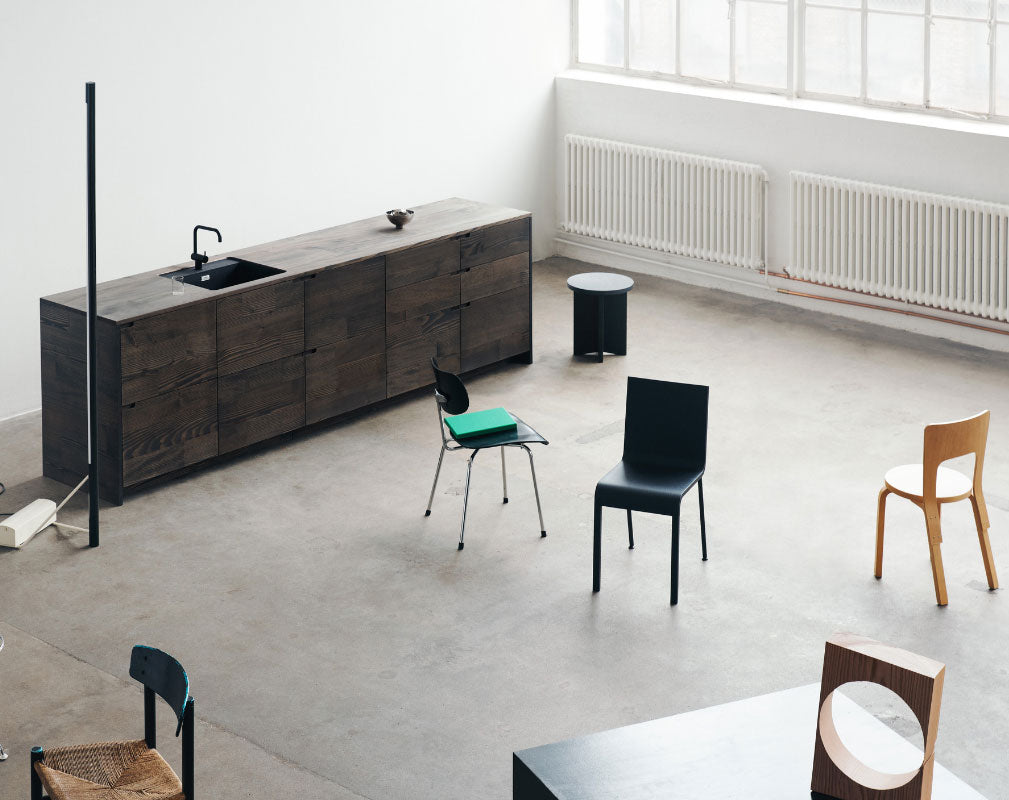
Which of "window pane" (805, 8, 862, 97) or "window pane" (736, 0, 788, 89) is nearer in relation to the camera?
"window pane" (805, 8, 862, 97)

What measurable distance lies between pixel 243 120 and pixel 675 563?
4652 mm

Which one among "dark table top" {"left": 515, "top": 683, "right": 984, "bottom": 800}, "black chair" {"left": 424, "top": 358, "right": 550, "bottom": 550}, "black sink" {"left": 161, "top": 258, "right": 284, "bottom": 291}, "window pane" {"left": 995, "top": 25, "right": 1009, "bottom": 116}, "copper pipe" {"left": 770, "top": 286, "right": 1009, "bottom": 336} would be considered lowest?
"dark table top" {"left": 515, "top": 683, "right": 984, "bottom": 800}

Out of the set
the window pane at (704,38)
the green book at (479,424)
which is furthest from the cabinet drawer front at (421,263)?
the window pane at (704,38)

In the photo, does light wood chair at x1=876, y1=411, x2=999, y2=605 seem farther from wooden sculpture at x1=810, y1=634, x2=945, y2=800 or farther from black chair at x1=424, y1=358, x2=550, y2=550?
wooden sculpture at x1=810, y1=634, x2=945, y2=800

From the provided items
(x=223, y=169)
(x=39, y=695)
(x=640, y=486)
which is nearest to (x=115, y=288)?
(x=223, y=169)

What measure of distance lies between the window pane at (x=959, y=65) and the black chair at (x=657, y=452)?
424 cm

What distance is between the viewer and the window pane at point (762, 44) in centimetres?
1024

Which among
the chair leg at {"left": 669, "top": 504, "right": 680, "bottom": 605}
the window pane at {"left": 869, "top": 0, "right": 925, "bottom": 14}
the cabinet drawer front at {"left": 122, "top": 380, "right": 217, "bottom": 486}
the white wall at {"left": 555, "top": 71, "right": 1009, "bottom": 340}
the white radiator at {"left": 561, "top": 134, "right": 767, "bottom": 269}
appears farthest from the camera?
the white radiator at {"left": 561, "top": 134, "right": 767, "bottom": 269}

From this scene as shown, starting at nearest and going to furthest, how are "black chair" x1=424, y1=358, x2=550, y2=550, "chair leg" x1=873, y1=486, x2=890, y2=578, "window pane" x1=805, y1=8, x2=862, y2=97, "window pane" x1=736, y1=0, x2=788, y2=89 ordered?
"chair leg" x1=873, y1=486, x2=890, y2=578, "black chair" x1=424, y1=358, x2=550, y2=550, "window pane" x1=805, y1=8, x2=862, y2=97, "window pane" x1=736, y1=0, x2=788, y2=89

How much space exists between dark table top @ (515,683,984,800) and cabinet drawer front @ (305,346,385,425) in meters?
4.29

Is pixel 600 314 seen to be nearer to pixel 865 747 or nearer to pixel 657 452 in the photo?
pixel 657 452

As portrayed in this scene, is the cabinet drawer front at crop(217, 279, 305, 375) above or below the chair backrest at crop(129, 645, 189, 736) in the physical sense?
above

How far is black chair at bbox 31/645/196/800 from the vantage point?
4152 mm

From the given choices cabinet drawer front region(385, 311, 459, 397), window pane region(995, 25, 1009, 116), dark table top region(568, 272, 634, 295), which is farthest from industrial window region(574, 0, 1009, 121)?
cabinet drawer front region(385, 311, 459, 397)
